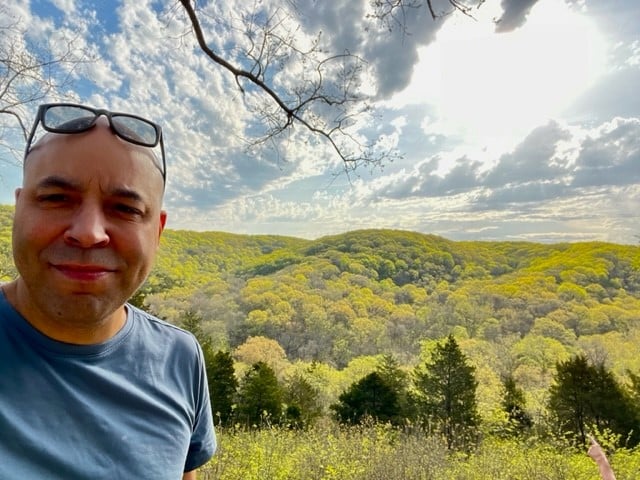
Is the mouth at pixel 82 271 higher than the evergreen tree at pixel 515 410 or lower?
higher

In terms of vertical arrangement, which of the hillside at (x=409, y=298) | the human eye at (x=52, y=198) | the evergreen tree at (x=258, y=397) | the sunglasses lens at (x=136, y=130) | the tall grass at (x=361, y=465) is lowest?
the hillside at (x=409, y=298)

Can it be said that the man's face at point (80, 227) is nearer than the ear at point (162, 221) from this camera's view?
Yes

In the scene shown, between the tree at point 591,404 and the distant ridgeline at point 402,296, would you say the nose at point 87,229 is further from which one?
the distant ridgeline at point 402,296

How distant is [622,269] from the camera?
209 feet

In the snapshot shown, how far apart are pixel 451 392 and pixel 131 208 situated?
21871mm

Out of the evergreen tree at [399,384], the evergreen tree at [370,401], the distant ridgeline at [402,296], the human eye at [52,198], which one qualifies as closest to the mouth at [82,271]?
the human eye at [52,198]

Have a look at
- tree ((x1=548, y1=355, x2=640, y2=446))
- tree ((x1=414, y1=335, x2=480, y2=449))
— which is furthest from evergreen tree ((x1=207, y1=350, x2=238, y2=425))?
tree ((x1=548, y1=355, x2=640, y2=446))

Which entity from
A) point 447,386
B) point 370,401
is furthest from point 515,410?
point 370,401

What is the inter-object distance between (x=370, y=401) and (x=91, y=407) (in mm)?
20021

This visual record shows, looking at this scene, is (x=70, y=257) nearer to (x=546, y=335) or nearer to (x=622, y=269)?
(x=546, y=335)

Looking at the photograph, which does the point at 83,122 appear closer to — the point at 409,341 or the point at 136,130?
the point at 136,130

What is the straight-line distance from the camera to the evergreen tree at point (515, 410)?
1713 cm

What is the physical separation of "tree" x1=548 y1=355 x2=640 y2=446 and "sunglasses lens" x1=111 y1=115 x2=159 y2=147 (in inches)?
785

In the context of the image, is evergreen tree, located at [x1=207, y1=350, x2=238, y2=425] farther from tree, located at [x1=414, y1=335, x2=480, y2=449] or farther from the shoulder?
the shoulder
